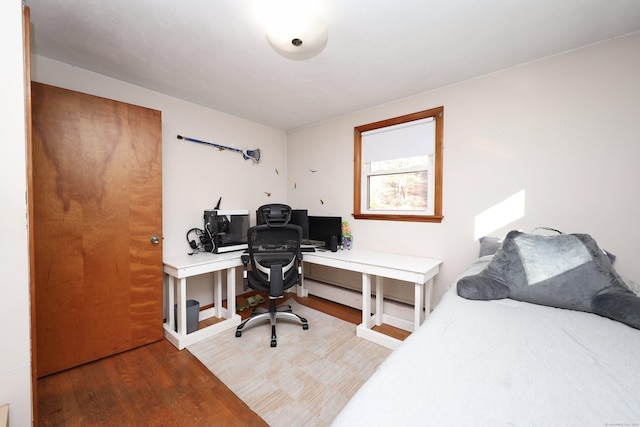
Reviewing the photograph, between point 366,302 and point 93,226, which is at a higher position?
point 93,226

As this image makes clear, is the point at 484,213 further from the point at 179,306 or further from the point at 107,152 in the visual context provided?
the point at 107,152

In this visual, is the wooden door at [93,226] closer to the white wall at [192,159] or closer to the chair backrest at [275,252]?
the white wall at [192,159]

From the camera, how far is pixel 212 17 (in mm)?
1521

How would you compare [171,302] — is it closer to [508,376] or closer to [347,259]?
[347,259]

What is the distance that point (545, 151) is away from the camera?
1.95 m

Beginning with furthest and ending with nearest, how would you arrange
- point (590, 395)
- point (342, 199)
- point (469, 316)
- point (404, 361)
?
point (342, 199), point (469, 316), point (404, 361), point (590, 395)

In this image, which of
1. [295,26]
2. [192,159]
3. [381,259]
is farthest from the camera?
[192,159]

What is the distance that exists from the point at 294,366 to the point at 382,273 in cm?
106

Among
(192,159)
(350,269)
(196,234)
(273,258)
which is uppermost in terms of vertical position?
(192,159)

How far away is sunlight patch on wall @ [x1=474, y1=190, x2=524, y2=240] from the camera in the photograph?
81.3 inches

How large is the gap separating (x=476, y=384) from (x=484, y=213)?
187cm

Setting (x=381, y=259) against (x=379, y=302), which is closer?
(x=381, y=259)

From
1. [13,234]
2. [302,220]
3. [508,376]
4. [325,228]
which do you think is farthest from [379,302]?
[13,234]

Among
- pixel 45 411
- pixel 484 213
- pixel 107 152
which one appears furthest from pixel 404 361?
pixel 107 152
